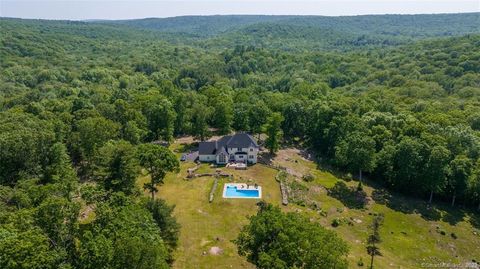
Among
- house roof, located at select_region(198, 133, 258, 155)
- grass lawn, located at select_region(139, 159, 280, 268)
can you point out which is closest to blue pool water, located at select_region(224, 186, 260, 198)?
grass lawn, located at select_region(139, 159, 280, 268)

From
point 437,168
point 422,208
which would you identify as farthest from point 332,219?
point 437,168

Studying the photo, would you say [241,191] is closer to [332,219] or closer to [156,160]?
[332,219]

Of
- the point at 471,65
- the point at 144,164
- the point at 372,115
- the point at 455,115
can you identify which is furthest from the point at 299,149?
the point at 471,65

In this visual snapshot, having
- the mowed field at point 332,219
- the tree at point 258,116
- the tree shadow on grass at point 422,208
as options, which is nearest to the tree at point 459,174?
the tree shadow on grass at point 422,208

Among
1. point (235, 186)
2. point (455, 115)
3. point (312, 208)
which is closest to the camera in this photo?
point (312, 208)

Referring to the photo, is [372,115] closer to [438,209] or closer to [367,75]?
[438,209]

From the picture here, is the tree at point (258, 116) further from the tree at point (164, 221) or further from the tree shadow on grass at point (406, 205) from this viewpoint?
the tree at point (164, 221)
